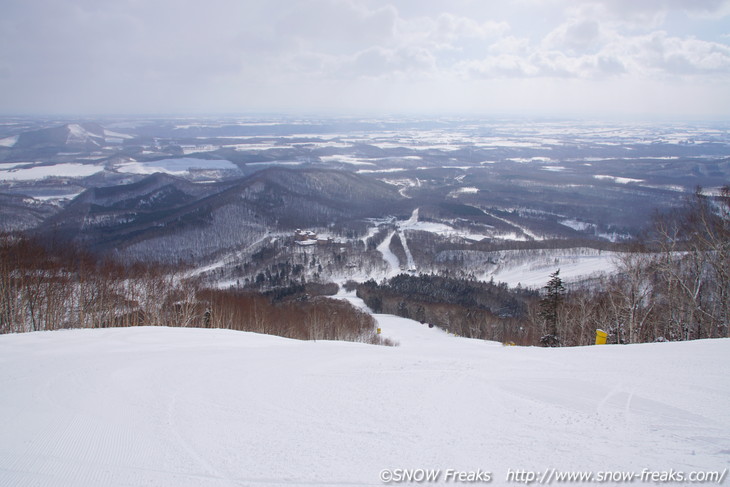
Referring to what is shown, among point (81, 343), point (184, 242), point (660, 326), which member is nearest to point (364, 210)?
point (184, 242)

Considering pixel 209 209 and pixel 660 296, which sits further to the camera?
pixel 209 209

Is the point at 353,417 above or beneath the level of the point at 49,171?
beneath

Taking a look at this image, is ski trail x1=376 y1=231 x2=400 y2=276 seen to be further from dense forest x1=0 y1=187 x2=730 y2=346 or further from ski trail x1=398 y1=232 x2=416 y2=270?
dense forest x1=0 y1=187 x2=730 y2=346

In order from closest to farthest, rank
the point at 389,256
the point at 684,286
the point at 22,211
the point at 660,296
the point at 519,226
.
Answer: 1. the point at 684,286
2. the point at 660,296
3. the point at 389,256
4. the point at 22,211
5. the point at 519,226

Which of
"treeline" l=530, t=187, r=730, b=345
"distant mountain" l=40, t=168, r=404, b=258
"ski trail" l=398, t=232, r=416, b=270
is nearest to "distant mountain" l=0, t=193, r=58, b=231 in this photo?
"distant mountain" l=40, t=168, r=404, b=258

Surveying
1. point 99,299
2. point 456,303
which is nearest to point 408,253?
point 456,303

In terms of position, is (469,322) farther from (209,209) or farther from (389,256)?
(209,209)

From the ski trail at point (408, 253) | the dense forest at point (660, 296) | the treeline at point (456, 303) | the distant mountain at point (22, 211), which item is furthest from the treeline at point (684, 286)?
the distant mountain at point (22, 211)

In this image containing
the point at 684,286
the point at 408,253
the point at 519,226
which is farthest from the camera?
the point at 519,226
